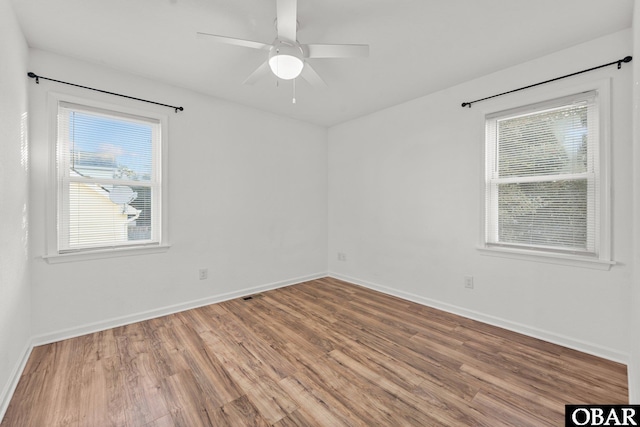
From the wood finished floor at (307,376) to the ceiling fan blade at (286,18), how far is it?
2.34 metres

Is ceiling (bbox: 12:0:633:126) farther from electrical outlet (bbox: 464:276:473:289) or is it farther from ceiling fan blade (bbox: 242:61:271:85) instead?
electrical outlet (bbox: 464:276:473:289)

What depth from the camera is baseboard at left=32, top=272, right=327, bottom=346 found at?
91.9 inches

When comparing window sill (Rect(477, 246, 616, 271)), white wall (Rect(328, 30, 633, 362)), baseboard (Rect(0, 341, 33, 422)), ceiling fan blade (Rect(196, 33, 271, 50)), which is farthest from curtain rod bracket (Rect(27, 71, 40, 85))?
window sill (Rect(477, 246, 616, 271))

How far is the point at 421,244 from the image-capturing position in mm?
3322

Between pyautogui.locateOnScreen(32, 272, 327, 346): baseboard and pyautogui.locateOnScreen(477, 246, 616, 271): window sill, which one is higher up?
pyautogui.locateOnScreen(477, 246, 616, 271): window sill

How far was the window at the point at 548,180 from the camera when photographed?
2193mm

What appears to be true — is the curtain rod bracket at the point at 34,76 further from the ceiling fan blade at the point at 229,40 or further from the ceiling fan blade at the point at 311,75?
the ceiling fan blade at the point at 311,75

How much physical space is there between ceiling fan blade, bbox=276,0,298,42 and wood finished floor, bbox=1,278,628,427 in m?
2.34

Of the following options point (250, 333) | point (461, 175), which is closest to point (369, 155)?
point (461, 175)

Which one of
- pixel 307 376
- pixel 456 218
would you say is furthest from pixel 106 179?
pixel 456 218

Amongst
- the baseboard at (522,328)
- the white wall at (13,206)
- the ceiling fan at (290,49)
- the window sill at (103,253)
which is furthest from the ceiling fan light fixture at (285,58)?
the baseboard at (522,328)

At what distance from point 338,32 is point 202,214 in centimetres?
246

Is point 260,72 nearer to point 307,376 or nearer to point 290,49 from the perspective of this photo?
point 290,49

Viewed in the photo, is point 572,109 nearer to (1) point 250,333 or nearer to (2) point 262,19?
(2) point 262,19
